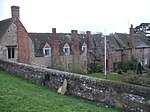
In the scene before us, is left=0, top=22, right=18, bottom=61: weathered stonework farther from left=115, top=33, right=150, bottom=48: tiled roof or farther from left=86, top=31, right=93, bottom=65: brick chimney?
left=115, top=33, right=150, bottom=48: tiled roof

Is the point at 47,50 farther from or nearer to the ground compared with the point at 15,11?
nearer to the ground

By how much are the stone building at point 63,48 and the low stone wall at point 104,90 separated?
14601mm

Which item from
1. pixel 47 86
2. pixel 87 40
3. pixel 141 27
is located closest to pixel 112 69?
pixel 87 40

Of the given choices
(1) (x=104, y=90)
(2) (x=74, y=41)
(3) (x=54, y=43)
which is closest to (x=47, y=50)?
(3) (x=54, y=43)

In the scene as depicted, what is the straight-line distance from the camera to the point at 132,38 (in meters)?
49.2

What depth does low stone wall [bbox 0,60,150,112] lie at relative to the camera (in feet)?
31.2

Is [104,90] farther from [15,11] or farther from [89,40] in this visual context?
[89,40]

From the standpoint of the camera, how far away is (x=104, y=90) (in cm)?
1110

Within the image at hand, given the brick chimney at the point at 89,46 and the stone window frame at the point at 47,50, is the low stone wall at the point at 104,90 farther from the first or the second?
the brick chimney at the point at 89,46

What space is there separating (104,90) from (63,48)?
2790 centimetres

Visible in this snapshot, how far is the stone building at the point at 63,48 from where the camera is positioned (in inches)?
1142

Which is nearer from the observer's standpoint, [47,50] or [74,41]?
[47,50]

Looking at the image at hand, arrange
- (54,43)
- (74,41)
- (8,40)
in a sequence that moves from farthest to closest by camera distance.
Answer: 1. (74,41)
2. (54,43)
3. (8,40)

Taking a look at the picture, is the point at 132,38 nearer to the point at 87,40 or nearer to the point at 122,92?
the point at 87,40
